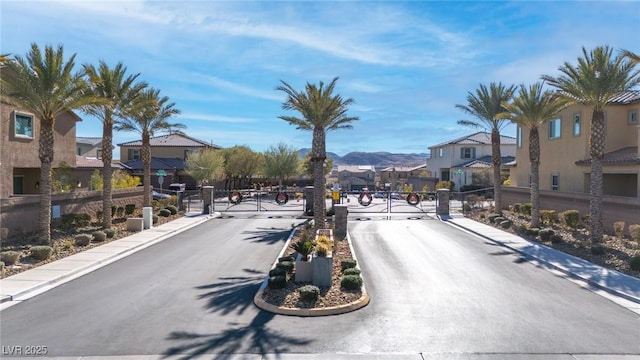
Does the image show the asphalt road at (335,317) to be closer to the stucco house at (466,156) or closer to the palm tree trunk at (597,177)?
the palm tree trunk at (597,177)

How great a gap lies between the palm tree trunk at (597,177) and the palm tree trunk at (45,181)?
2179 cm

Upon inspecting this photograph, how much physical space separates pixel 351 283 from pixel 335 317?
1.87 metres

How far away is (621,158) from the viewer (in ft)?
81.7

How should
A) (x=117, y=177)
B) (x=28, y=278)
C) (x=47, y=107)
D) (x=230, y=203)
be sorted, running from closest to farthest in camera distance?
(x=28, y=278), (x=47, y=107), (x=117, y=177), (x=230, y=203)

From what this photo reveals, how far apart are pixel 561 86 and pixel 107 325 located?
20168mm

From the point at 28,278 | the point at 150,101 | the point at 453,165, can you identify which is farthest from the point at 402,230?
the point at 453,165

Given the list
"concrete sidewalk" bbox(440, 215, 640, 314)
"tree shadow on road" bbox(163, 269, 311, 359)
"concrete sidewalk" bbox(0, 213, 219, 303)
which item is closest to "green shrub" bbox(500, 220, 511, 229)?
"concrete sidewalk" bbox(440, 215, 640, 314)

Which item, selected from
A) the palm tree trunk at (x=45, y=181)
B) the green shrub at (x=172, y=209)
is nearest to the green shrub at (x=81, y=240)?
the palm tree trunk at (x=45, y=181)

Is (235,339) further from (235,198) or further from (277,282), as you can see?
(235,198)

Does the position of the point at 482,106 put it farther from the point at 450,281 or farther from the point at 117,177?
the point at 117,177

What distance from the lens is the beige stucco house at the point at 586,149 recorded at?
26344 millimetres

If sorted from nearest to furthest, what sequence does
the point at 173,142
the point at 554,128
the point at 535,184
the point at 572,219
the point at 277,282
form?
the point at 277,282, the point at 572,219, the point at 535,184, the point at 554,128, the point at 173,142

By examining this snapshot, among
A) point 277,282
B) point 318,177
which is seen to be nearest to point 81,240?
point 318,177

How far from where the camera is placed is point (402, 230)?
25.7 metres
